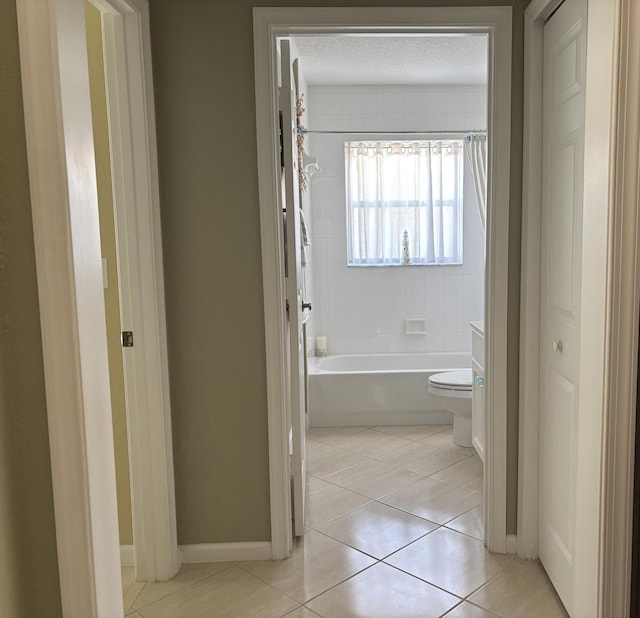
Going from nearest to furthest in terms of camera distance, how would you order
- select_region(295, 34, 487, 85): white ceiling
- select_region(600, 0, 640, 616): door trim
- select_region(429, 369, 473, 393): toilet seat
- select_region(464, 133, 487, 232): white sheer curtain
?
select_region(600, 0, 640, 616): door trim → select_region(429, 369, 473, 393): toilet seat → select_region(295, 34, 487, 85): white ceiling → select_region(464, 133, 487, 232): white sheer curtain

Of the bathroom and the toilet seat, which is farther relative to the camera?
the bathroom

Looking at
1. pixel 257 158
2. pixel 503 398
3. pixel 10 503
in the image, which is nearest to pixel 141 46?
pixel 257 158

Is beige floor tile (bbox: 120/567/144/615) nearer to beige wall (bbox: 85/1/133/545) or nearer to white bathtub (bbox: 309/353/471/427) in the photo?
beige wall (bbox: 85/1/133/545)

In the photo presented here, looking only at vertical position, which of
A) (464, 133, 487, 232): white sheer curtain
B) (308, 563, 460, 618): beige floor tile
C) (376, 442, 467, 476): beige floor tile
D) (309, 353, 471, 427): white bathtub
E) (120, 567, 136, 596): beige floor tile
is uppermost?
(464, 133, 487, 232): white sheer curtain

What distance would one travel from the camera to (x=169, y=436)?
249 cm

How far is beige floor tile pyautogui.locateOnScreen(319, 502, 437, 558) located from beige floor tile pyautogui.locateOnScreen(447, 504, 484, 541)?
10 centimetres

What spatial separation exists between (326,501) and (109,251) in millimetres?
1629

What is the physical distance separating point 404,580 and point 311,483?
1.06 meters

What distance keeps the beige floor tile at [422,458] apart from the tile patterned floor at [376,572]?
17 centimetres

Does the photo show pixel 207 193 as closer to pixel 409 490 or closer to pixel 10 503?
pixel 10 503

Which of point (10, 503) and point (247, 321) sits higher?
point (247, 321)

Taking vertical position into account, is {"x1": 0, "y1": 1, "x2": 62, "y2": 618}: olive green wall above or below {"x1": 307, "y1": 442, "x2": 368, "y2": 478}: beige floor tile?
above

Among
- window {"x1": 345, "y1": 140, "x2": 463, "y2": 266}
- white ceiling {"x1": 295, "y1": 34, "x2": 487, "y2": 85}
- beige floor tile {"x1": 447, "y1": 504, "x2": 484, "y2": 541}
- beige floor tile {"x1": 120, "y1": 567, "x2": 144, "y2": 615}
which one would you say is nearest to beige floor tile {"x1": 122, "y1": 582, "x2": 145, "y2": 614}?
beige floor tile {"x1": 120, "y1": 567, "x2": 144, "y2": 615}

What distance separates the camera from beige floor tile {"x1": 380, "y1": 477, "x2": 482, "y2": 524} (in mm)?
3033
